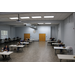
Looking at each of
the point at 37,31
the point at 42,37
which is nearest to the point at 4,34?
the point at 37,31

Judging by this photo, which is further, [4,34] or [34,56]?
[4,34]

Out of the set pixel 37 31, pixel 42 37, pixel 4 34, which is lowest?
pixel 42 37

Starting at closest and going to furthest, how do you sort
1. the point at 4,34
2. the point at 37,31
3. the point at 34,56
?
the point at 34,56 → the point at 4,34 → the point at 37,31

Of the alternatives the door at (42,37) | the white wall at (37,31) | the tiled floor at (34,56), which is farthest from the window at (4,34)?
the tiled floor at (34,56)

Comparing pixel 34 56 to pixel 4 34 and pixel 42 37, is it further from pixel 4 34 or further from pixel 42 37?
pixel 42 37

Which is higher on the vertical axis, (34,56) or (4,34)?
(4,34)

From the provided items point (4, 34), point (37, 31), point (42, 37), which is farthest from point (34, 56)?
point (37, 31)

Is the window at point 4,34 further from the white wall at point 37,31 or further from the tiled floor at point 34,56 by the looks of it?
the tiled floor at point 34,56

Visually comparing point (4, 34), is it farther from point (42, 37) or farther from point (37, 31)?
point (42, 37)

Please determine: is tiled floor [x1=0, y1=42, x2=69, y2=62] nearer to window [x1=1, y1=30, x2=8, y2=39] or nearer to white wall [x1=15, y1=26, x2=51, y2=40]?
window [x1=1, y1=30, x2=8, y2=39]

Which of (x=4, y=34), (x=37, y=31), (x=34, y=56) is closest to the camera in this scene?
(x=34, y=56)
